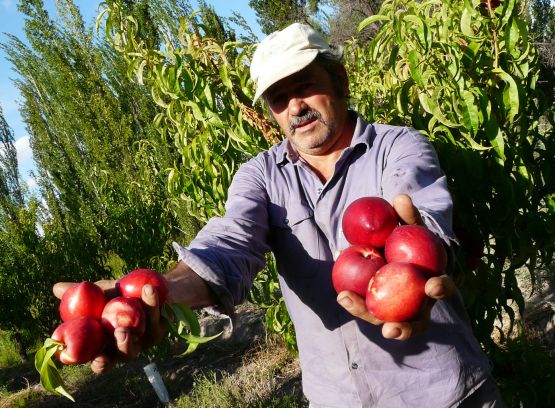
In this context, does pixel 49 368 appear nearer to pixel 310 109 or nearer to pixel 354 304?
pixel 354 304

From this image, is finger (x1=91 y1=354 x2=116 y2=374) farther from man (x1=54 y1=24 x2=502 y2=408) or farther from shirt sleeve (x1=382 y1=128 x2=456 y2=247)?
shirt sleeve (x1=382 y1=128 x2=456 y2=247)

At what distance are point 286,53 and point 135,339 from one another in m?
1.03

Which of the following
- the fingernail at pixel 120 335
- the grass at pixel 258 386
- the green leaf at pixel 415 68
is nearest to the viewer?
the fingernail at pixel 120 335

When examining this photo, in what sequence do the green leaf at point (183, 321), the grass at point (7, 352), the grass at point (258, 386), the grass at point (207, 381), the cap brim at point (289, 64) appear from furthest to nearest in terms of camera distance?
1. the grass at point (7, 352)
2. the grass at point (207, 381)
3. the grass at point (258, 386)
4. the cap brim at point (289, 64)
5. the green leaf at point (183, 321)

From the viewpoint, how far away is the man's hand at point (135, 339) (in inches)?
44.0

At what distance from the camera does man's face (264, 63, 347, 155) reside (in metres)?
1.78

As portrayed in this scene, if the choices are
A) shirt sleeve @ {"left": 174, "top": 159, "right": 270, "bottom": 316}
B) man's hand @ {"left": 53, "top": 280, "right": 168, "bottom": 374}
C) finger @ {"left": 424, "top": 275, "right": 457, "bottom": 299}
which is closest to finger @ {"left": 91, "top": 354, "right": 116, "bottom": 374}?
man's hand @ {"left": 53, "top": 280, "right": 168, "bottom": 374}

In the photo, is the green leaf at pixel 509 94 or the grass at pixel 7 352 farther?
the grass at pixel 7 352

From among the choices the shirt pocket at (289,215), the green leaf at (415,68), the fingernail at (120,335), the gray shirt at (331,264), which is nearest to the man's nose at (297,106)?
the gray shirt at (331,264)

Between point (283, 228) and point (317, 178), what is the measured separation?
20cm

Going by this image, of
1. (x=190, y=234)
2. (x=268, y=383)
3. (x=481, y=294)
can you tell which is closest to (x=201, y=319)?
(x=190, y=234)

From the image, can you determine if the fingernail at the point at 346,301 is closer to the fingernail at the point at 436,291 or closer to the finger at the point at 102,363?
the fingernail at the point at 436,291

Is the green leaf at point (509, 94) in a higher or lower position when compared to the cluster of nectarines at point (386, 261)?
higher

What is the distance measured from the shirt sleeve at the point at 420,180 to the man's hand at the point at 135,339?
0.67 meters
